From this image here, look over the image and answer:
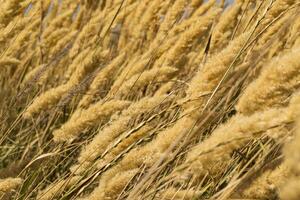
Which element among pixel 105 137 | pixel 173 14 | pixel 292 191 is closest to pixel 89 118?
pixel 105 137

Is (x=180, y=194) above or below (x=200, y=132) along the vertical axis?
below

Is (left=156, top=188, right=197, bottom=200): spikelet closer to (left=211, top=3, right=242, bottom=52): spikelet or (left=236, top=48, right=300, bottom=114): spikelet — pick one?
(left=236, top=48, right=300, bottom=114): spikelet

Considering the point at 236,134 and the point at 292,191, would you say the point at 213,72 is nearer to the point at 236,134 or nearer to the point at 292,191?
the point at 236,134

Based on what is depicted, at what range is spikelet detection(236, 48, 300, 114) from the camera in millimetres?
727

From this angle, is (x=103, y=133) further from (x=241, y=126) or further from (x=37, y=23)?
(x=37, y=23)

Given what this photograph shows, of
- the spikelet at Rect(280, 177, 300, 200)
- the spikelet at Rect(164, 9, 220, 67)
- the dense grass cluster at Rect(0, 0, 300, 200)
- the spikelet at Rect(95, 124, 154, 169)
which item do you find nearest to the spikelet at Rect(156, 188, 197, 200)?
the dense grass cluster at Rect(0, 0, 300, 200)

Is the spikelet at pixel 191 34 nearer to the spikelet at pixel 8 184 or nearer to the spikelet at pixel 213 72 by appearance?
the spikelet at pixel 213 72

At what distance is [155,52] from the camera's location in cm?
198

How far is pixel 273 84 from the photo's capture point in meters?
0.74

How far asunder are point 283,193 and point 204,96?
1.43 ft

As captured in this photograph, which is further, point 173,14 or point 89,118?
point 173,14

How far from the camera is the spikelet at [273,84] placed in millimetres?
727

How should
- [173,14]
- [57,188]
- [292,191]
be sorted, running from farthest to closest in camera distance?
[173,14]
[57,188]
[292,191]

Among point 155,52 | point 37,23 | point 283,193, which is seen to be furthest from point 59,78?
point 283,193
